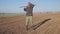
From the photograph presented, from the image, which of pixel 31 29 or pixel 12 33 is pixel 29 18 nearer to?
pixel 31 29

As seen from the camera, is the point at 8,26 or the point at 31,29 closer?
the point at 31,29

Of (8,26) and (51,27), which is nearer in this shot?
(51,27)

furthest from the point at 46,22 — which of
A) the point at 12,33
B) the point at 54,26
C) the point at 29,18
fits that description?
the point at 12,33

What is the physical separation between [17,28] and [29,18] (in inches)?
26.6

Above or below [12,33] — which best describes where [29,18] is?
above

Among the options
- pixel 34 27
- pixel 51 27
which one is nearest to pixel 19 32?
pixel 34 27

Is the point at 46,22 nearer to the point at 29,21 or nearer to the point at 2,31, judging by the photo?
the point at 29,21

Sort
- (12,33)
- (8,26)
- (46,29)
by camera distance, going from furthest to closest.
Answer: (8,26), (46,29), (12,33)

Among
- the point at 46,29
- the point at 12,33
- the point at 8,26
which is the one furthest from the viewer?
the point at 8,26

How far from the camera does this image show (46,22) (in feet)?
26.0

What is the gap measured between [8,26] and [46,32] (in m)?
1.81

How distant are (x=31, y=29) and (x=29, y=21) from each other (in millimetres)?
309

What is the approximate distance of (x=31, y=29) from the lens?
698 cm

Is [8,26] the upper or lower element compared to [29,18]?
lower
